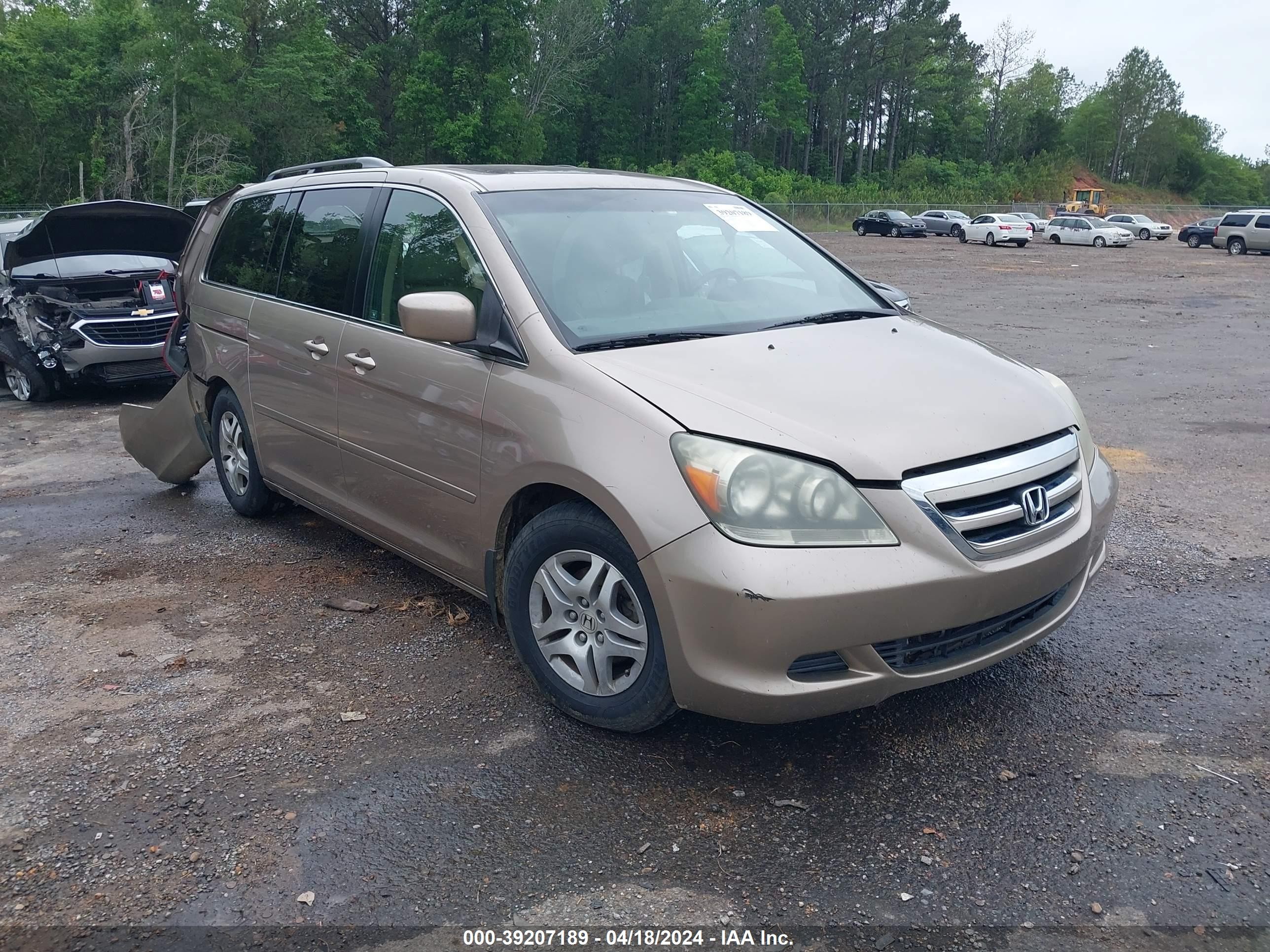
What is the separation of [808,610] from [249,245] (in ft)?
12.9

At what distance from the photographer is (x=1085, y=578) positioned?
3535 millimetres

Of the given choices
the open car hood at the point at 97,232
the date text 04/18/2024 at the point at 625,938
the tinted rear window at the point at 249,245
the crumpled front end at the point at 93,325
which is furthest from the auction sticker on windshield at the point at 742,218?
the open car hood at the point at 97,232

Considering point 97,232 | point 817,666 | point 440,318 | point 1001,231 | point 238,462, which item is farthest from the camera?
point 1001,231

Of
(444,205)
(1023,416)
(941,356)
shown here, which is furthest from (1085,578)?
(444,205)

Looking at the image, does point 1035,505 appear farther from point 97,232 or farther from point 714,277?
point 97,232

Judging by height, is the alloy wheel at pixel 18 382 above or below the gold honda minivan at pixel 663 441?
below

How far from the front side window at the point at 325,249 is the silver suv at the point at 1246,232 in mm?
42433

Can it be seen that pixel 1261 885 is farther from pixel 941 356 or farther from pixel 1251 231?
pixel 1251 231

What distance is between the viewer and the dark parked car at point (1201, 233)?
142 ft

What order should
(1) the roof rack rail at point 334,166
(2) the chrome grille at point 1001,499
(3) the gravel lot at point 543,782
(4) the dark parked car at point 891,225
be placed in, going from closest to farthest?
(3) the gravel lot at point 543,782 → (2) the chrome grille at point 1001,499 → (1) the roof rack rail at point 334,166 → (4) the dark parked car at point 891,225

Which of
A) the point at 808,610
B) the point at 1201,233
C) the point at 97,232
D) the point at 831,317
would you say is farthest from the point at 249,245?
the point at 1201,233

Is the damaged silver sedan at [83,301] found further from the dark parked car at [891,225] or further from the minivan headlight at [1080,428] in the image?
the dark parked car at [891,225]

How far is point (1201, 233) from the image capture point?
143ft

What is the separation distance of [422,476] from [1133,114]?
111m
